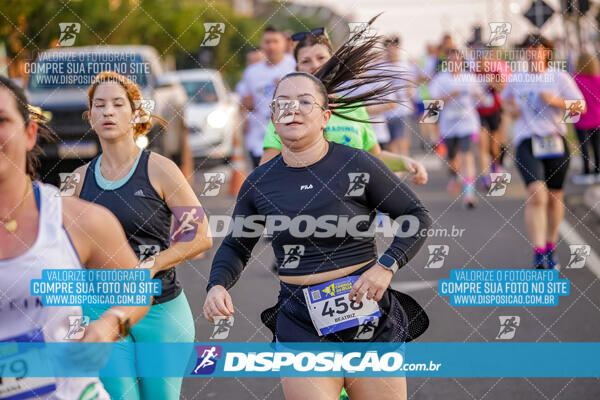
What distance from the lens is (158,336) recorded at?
Result: 154 inches

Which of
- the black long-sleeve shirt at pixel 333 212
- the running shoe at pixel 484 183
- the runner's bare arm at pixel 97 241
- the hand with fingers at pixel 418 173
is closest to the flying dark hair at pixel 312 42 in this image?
the hand with fingers at pixel 418 173

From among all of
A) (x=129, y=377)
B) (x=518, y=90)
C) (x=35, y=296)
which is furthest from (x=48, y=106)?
(x=35, y=296)

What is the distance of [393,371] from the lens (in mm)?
3609

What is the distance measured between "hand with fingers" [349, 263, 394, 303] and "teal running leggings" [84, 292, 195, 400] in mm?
839

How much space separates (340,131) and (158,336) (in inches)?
71.2

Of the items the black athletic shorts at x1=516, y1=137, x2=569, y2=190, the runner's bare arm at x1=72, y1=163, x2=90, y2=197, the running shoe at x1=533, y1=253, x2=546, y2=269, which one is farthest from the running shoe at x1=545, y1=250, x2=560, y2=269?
the runner's bare arm at x1=72, y1=163, x2=90, y2=197

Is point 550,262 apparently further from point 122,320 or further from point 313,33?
point 122,320

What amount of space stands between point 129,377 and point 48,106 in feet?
31.7

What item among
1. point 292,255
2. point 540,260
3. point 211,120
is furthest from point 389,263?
point 211,120

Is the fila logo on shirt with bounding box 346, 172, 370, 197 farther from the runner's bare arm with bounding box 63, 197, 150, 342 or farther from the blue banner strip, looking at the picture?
the runner's bare arm with bounding box 63, 197, 150, 342

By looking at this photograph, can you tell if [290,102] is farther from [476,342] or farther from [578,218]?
[578,218]

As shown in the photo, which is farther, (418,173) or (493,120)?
(493,120)

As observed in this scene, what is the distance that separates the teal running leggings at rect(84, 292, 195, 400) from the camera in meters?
3.79

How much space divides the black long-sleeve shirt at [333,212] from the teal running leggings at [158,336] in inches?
14.0
